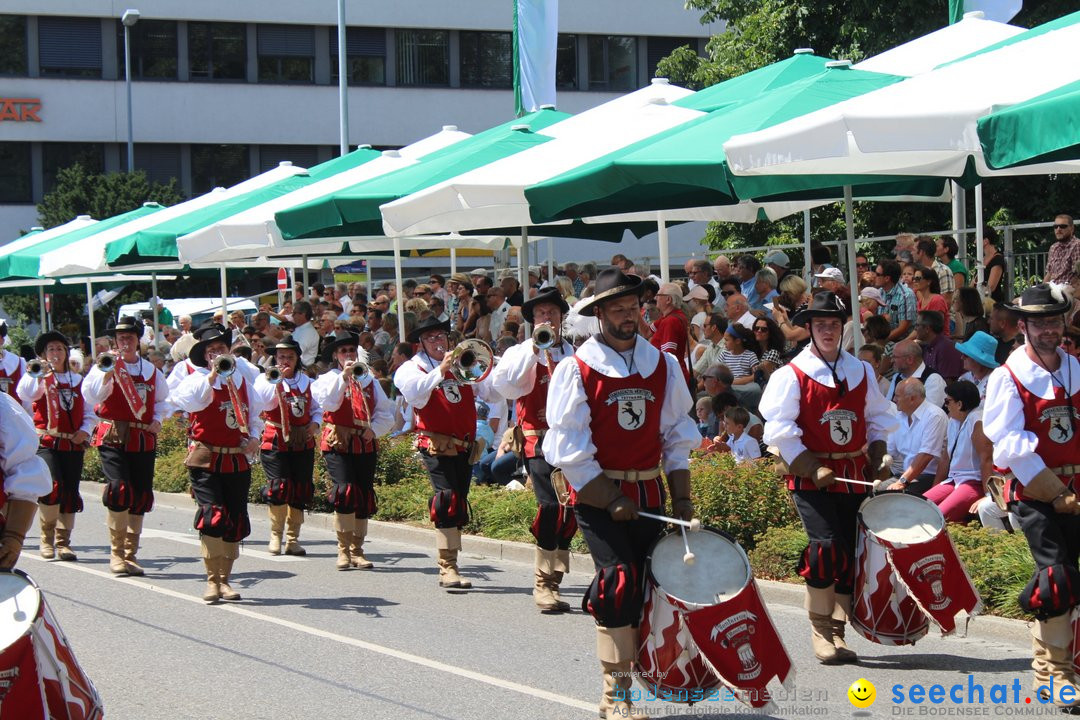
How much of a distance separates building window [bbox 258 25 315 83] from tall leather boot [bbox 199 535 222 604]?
36998mm

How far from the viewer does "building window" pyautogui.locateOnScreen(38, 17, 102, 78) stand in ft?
145

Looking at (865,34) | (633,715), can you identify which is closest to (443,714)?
(633,715)

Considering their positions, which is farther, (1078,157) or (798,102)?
(798,102)

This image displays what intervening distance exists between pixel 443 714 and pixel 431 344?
439 centimetres

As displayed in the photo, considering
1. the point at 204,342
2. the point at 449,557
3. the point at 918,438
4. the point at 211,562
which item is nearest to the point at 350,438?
the point at 204,342

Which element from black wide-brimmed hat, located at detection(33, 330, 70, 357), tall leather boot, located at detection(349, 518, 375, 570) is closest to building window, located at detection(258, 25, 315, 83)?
black wide-brimmed hat, located at detection(33, 330, 70, 357)

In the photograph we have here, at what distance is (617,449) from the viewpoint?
694cm

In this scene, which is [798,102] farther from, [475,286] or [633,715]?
[475,286]

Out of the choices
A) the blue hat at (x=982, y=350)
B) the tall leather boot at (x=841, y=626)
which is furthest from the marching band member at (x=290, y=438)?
the tall leather boot at (x=841, y=626)

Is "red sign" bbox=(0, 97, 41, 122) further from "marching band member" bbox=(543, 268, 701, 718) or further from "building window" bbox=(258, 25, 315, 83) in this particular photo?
"marching band member" bbox=(543, 268, 701, 718)

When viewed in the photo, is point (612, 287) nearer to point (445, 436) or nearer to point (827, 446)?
point (827, 446)

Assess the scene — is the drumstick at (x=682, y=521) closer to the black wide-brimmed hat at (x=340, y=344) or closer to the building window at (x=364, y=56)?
the black wide-brimmed hat at (x=340, y=344)

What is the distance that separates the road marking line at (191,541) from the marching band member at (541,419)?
12.4 ft

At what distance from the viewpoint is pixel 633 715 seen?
22.1 ft
